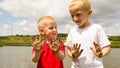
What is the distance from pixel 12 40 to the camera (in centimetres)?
16800

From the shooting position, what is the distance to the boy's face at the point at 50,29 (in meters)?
5.80

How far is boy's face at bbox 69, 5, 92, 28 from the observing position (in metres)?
5.36

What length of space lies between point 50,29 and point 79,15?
2.40 feet

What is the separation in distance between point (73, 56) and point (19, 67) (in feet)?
125

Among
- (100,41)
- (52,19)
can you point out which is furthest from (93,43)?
(52,19)

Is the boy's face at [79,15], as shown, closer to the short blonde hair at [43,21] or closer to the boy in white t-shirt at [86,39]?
the boy in white t-shirt at [86,39]

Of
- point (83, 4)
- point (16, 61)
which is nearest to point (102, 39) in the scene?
point (83, 4)

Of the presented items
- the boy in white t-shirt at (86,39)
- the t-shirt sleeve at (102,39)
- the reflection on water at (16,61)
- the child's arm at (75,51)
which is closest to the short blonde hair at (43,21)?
the boy in white t-shirt at (86,39)

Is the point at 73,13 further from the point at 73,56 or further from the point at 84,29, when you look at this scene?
the point at 73,56

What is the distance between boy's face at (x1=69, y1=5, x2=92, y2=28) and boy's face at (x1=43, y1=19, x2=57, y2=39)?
0.58m

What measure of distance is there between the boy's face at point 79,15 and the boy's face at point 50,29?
579 mm

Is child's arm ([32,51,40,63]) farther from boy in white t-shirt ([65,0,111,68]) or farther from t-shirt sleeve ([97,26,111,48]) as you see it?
t-shirt sleeve ([97,26,111,48])

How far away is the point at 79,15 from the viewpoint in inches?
211

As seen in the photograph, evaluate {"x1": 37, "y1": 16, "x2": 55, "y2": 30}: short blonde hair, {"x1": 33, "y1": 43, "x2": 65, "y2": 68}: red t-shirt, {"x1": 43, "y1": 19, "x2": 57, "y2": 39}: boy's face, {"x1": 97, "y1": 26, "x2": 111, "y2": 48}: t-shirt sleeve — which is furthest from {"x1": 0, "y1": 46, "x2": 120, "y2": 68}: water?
{"x1": 97, "y1": 26, "x2": 111, "y2": 48}: t-shirt sleeve
